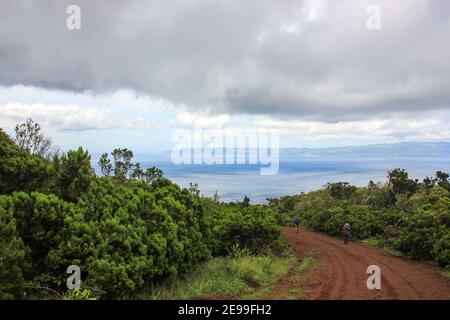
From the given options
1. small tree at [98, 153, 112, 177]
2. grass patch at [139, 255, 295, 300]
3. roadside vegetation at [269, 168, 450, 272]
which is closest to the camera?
grass patch at [139, 255, 295, 300]

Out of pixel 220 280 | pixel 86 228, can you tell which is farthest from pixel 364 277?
pixel 86 228

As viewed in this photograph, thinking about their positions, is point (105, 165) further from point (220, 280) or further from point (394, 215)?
point (220, 280)

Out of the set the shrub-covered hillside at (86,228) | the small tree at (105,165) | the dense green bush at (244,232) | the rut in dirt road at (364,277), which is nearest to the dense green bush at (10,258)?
the shrub-covered hillside at (86,228)

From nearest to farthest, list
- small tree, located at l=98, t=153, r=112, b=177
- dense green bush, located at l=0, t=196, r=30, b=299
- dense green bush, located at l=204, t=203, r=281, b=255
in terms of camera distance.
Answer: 1. dense green bush, located at l=0, t=196, r=30, b=299
2. dense green bush, located at l=204, t=203, r=281, b=255
3. small tree, located at l=98, t=153, r=112, b=177

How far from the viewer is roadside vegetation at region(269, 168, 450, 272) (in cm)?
2314

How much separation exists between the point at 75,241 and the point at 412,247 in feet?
61.8

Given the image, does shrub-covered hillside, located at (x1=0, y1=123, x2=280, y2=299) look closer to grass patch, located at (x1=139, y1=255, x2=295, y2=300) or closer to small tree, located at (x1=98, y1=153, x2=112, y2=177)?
grass patch, located at (x1=139, y1=255, x2=295, y2=300)

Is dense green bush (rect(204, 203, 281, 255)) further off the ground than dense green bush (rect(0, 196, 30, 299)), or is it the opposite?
dense green bush (rect(0, 196, 30, 299))

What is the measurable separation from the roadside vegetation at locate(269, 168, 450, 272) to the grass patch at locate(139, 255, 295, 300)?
819 centimetres

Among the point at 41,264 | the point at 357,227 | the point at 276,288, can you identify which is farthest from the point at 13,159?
the point at 357,227

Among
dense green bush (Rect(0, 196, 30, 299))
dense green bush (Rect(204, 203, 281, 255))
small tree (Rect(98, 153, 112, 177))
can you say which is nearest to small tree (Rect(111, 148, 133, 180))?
small tree (Rect(98, 153, 112, 177))

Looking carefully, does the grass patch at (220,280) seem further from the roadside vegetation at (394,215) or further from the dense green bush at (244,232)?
the roadside vegetation at (394,215)

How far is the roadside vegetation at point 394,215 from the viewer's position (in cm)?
2314

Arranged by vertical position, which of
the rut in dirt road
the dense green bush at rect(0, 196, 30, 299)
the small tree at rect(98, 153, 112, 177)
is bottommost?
the rut in dirt road
